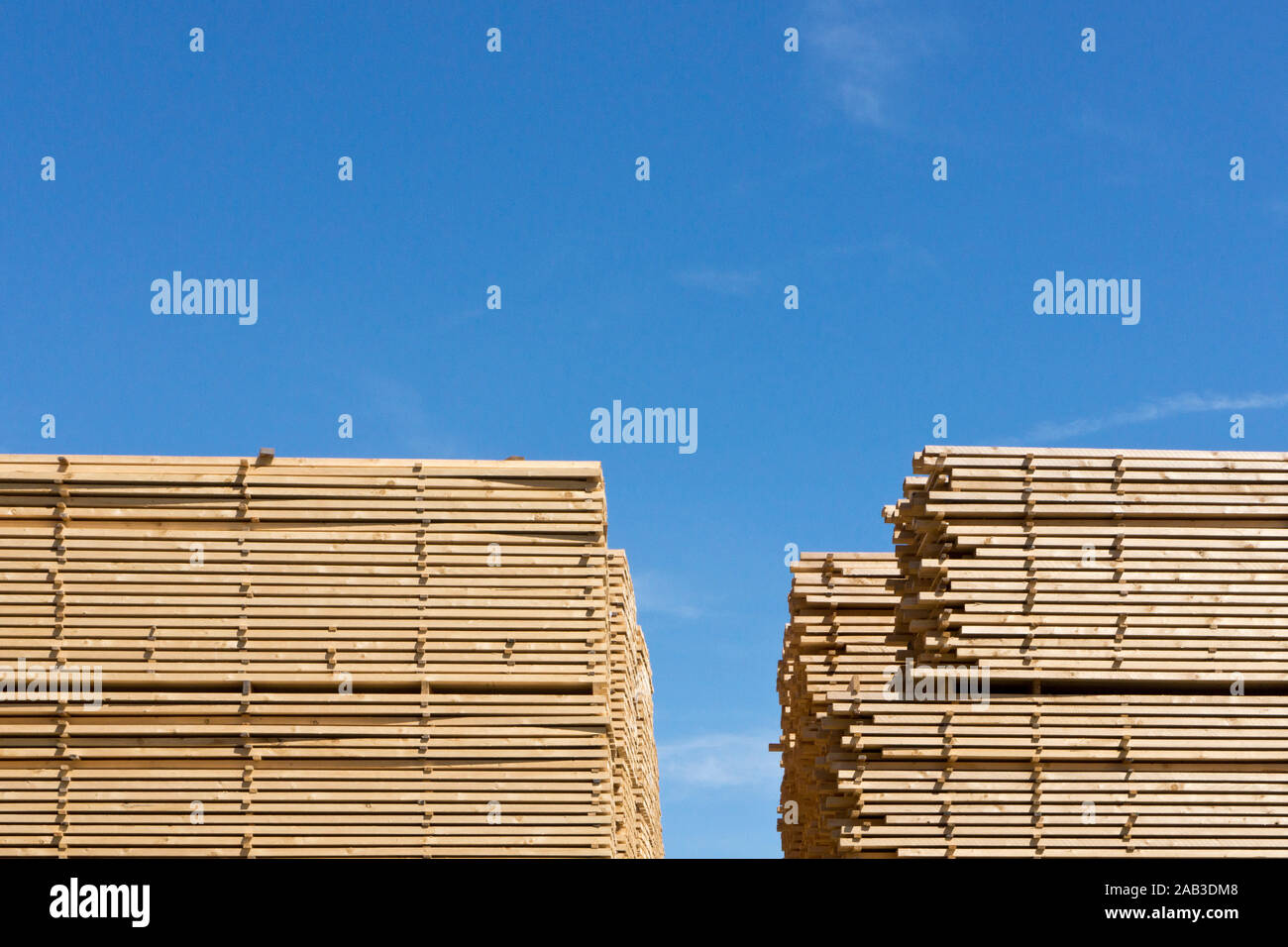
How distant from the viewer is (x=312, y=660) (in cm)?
1266

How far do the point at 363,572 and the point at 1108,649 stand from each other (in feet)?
21.5

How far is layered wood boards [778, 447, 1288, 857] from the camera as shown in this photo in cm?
1281

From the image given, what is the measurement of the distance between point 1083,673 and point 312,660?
21.9ft

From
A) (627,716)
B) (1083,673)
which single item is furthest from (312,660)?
(1083,673)

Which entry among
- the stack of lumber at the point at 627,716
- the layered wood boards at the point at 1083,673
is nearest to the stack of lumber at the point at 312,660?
the stack of lumber at the point at 627,716

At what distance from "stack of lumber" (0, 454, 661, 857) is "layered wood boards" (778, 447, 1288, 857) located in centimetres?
270

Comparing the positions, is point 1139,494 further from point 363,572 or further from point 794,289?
point 363,572

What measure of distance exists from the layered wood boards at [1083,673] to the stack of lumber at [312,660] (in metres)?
2.70

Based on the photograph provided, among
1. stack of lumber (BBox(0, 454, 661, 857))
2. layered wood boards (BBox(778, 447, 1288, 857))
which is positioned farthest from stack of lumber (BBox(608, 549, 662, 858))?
layered wood boards (BBox(778, 447, 1288, 857))

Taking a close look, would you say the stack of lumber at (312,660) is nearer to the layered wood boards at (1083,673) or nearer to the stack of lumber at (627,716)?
the stack of lumber at (627,716)

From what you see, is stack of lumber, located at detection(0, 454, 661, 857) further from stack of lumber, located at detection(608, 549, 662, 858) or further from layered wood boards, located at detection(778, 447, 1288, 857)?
layered wood boards, located at detection(778, 447, 1288, 857)

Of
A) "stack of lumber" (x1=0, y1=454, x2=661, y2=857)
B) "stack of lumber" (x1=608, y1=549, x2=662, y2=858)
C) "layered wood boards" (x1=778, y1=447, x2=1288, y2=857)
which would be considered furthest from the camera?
"stack of lumber" (x1=608, y1=549, x2=662, y2=858)

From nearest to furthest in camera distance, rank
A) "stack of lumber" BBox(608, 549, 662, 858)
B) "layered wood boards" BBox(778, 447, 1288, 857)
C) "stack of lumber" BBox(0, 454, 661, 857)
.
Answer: "stack of lumber" BBox(0, 454, 661, 857), "layered wood boards" BBox(778, 447, 1288, 857), "stack of lumber" BBox(608, 549, 662, 858)
